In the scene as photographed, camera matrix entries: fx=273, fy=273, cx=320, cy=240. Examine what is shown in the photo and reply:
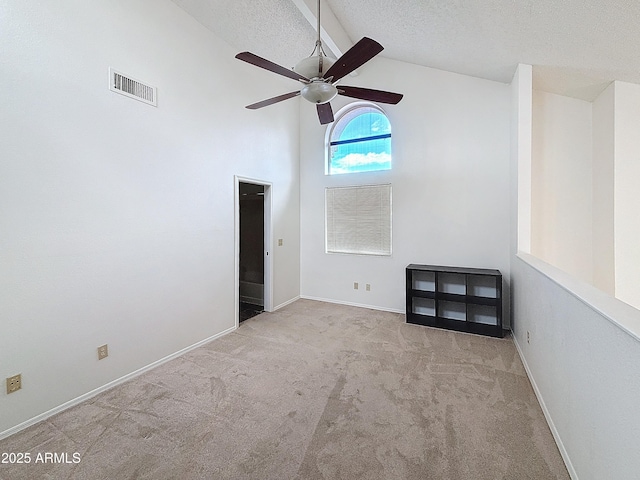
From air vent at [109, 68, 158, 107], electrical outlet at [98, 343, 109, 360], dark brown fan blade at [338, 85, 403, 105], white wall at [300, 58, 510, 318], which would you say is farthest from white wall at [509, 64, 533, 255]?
electrical outlet at [98, 343, 109, 360]

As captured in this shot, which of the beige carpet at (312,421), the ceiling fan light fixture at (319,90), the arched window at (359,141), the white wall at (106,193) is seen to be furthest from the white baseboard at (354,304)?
the ceiling fan light fixture at (319,90)

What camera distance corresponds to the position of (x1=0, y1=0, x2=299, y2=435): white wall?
6.25 feet

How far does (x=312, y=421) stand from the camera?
1.96 meters

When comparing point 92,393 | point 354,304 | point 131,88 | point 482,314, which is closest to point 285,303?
point 354,304

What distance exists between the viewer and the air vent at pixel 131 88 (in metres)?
2.37

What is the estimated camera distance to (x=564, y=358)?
1.65 metres

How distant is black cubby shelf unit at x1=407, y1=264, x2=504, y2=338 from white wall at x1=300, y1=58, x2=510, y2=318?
9.2 inches

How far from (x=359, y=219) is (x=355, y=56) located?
2956 mm

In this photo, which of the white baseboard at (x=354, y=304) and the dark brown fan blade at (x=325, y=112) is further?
the white baseboard at (x=354, y=304)

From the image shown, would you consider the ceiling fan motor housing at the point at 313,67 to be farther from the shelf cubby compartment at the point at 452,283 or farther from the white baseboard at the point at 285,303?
the white baseboard at the point at 285,303

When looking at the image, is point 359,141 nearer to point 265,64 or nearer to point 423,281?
point 423,281

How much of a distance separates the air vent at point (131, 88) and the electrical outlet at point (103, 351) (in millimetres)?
2217

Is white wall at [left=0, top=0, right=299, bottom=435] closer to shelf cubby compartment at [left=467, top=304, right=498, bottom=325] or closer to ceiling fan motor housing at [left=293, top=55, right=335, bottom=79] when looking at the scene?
ceiling fan motor housing at [left=293, top=55, right=335, bottom=79]

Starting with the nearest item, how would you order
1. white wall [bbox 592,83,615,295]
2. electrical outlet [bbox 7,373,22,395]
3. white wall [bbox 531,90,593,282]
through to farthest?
electrical outlet [bbox 7,373,22,395], white wall [bbox 592,83,615,295], white wall [bbox 531,90,593,282]
